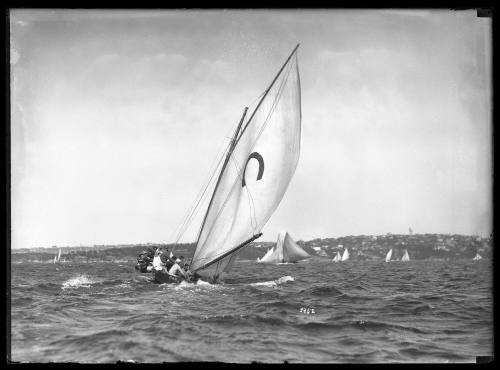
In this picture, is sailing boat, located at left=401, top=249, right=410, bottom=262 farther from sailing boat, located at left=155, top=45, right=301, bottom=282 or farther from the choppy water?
sailing boat, located at left=155, top=45, right=301, bottom=282

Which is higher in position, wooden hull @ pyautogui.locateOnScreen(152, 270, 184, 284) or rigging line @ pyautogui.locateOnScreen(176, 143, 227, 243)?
rigging line @ pyautogui.locateOnScreen(176, 143, 227, 243)

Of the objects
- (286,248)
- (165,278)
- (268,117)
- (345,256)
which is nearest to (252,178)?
A: (268,117)

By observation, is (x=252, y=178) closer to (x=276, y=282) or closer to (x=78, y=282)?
(x=276, y=282)

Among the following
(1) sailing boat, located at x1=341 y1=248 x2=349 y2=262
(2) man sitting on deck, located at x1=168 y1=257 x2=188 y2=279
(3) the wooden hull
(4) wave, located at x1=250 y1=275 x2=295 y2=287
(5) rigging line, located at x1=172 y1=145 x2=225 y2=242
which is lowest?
(4) wave, located at x1=250 y1=275 x2=295 y2=287

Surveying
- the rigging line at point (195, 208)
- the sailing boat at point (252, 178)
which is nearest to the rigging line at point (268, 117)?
the sailing boat at point (252, 178)

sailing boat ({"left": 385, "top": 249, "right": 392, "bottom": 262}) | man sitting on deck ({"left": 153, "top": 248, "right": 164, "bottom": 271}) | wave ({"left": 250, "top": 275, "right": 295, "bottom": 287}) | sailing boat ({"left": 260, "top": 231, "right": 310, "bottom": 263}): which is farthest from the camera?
wave ({"left": 250, "top": 275, "right": 295, "bottom": 287})

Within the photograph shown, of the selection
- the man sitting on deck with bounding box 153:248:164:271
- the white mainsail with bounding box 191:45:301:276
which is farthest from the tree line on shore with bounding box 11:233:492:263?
the white mainsail with bounding box 191:45:301:276

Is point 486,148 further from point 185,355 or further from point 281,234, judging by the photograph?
point 185,355

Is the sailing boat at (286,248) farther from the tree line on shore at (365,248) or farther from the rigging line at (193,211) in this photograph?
the rigging line at (193,211)

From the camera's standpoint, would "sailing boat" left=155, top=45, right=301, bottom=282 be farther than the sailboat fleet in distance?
No

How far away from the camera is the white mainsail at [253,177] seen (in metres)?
12.4

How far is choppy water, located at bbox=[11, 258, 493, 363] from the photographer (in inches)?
359

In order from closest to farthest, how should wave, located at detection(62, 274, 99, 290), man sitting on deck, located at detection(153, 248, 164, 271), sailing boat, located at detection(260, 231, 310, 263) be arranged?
sailing boat, located at detection(260, 231, 310, 263) → wave, located at detection(62, 274, 99, 290) → man sitting on deck, located at detection(153, 248, 164, 271)

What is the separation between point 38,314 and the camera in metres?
10.4
